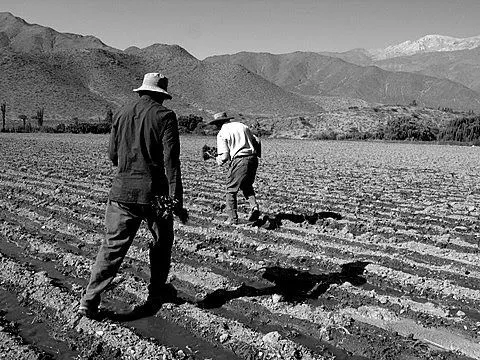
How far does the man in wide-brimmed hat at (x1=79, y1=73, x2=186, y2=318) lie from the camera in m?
3.91

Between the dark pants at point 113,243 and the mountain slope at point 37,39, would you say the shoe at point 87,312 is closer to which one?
the dark pants at point 113,243

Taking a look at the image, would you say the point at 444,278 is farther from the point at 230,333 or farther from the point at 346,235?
the point at 230,333

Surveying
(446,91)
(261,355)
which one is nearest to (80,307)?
(261,355)

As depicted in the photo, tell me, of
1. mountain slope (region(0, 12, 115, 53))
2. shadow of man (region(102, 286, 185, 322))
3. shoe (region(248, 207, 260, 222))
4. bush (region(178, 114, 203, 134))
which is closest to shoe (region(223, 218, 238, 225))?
shoe (region(248, 207, 260, 222))

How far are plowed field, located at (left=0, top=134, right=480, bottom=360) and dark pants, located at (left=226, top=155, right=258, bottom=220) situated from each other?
31 cm

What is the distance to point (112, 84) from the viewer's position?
75.7 metres

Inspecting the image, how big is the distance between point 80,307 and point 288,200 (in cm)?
585

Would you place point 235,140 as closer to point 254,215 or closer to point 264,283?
point 254,215

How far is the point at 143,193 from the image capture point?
392cm

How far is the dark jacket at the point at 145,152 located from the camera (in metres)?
3.91

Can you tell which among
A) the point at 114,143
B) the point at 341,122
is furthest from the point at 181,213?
the point at 341,122

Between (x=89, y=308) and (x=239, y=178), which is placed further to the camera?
(x=239, y=178)

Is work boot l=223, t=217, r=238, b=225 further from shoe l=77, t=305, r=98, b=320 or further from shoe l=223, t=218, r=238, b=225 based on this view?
shoe l=77, t=305, r=98, b=320

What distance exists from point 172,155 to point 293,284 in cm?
187
